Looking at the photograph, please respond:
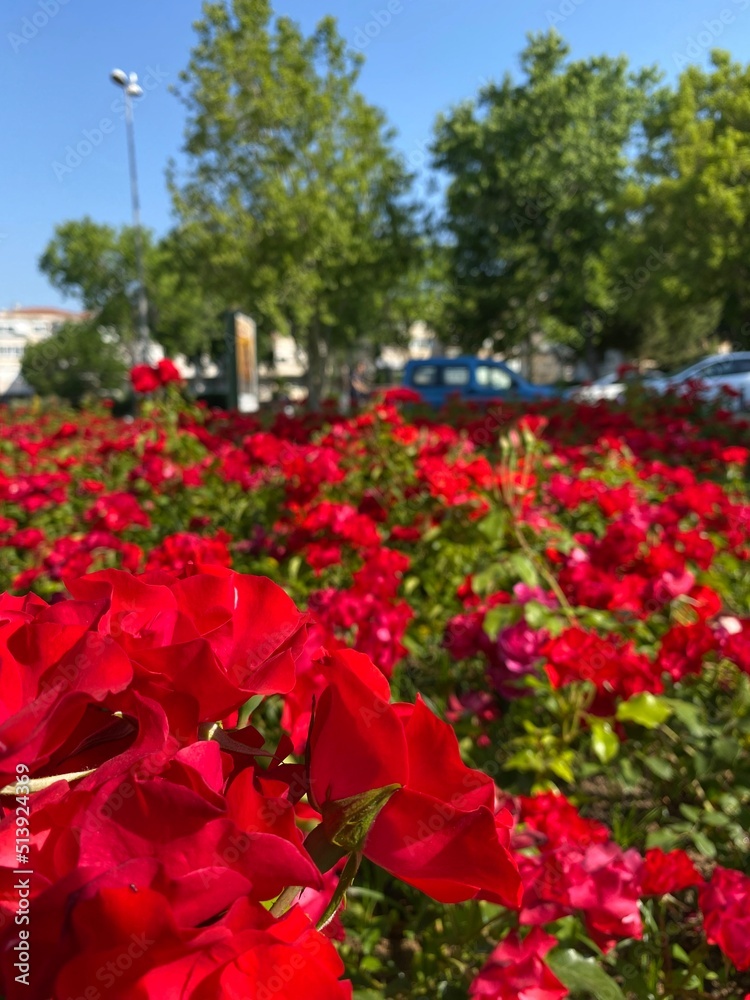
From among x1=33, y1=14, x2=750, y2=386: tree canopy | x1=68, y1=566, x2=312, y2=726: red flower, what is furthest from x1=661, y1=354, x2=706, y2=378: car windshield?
x1=68, y1=566, x2=312, y2=726: red flower

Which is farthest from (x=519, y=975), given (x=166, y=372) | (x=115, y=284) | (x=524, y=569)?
(x=115, y=284)

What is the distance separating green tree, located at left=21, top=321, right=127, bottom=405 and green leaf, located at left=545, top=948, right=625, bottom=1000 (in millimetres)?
38177

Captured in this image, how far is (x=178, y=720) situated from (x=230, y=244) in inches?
821

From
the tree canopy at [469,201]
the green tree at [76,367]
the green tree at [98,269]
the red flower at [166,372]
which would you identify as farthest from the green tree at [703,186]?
the green tree at [98,269]

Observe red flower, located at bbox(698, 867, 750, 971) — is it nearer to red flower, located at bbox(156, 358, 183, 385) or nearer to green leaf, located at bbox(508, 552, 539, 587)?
green leaf, located at bbox(508, 552, 539, 587)

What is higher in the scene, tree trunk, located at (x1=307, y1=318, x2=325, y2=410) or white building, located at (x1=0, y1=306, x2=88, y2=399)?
white building, located at (x1=0, y1=306, x2=88, y2=399)

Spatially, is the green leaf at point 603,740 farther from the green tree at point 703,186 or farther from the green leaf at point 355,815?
the green tree at point 703,186

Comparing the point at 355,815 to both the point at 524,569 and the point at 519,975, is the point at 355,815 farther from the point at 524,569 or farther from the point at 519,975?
the point at 524,569

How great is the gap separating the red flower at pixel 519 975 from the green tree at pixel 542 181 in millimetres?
22956

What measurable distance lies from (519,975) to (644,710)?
2.47 feet

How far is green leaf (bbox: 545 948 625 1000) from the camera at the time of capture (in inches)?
43.8

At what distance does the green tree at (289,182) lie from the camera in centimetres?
1897

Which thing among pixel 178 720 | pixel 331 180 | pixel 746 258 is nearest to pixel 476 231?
pixel 331 180

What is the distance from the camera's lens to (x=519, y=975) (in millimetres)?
978
